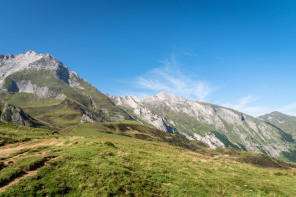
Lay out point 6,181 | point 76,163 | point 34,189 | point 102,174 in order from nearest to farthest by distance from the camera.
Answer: point 34,189, point 6,181, point 102,174, point 76,163

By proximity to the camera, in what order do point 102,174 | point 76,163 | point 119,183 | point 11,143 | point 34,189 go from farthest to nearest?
point 11,143 → point 76,163 → point 102,174 → point 119,183 → point 34,189

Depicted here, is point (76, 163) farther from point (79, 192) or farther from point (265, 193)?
point (265, 193)

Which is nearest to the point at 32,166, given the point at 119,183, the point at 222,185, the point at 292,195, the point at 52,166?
the point at 52,166

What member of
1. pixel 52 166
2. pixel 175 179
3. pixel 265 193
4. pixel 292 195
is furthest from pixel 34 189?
pixel 292 195

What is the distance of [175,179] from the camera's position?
19.2 metres

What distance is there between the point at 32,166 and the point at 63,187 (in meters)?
6.08

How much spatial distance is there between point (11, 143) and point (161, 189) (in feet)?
113

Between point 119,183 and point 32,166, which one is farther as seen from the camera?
point 32,166

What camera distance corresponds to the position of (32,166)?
16688 millimetres

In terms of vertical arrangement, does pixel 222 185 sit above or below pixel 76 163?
below

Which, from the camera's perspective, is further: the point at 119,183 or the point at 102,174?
the point at 102,174

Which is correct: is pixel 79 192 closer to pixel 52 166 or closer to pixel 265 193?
pixel 52 166

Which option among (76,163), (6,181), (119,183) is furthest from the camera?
(76,163)

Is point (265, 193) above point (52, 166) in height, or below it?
below
